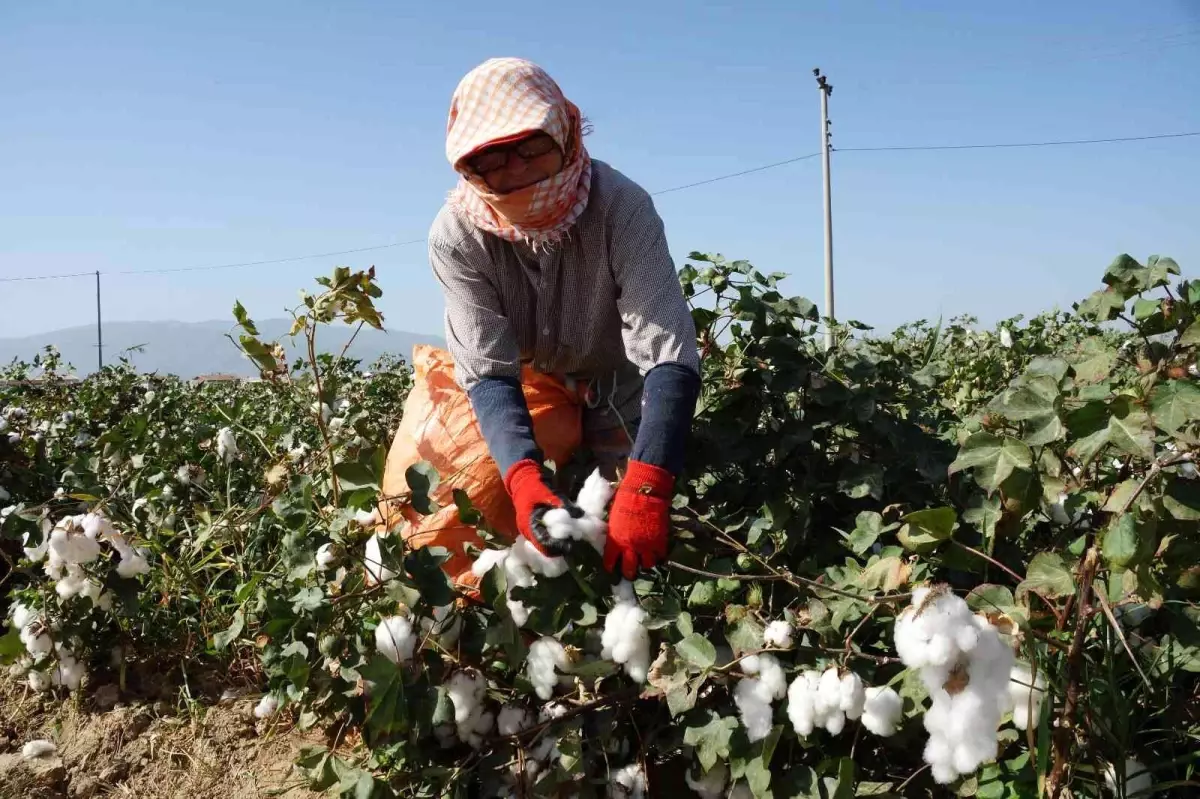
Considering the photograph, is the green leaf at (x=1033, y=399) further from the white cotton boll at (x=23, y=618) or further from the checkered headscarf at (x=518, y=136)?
the white cotton boll at (x=23, y=618)

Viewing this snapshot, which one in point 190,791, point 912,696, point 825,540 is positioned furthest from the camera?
point 190,791

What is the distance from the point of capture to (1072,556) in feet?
4.41

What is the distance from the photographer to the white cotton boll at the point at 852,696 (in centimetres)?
118

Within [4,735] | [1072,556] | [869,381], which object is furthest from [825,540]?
[4,735]

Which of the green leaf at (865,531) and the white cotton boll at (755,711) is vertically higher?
the green leaf at (865,531)

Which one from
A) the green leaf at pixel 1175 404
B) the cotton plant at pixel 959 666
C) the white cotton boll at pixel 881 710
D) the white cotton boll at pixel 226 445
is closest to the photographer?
the cotton plant at pixel 959 666

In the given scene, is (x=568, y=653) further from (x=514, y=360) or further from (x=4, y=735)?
(x=4, y=735)

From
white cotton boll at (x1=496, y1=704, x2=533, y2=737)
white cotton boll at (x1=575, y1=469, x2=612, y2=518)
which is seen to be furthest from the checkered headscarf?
white cotton boll at (x1=496, y1=704, x2=533, y2=737)

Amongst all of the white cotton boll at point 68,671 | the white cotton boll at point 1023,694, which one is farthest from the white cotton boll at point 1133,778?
the white cotton boll at point 68,671

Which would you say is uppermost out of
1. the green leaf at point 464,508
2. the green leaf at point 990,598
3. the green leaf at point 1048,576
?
the green leaf at point 464,508

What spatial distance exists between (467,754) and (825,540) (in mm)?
737

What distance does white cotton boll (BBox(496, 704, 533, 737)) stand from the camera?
4.96 feet

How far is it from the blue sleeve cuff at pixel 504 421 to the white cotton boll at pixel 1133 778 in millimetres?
1015

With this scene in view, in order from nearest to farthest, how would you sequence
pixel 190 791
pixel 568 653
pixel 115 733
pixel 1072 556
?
pixel 1072 556 < pixel 568 653 < pixel 190 791 < pixel 115 733
